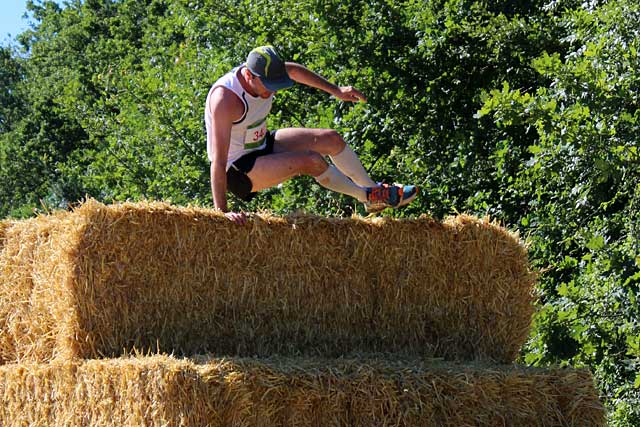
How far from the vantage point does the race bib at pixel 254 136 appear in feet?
20.9

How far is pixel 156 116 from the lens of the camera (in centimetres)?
1306

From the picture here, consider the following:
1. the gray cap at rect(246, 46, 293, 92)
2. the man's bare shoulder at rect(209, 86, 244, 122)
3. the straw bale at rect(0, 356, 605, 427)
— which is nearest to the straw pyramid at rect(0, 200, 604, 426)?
the straw bale at rect(0, 356, 605, 427)

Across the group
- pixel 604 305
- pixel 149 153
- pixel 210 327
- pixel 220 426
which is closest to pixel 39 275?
pixel 210 327

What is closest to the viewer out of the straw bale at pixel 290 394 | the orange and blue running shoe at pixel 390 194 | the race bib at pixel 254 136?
the straw bale at pixel 290 394

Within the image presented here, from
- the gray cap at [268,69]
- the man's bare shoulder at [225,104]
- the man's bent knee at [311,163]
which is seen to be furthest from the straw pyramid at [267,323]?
the gray cap at [268,69]

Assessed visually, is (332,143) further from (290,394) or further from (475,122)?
(475,122)

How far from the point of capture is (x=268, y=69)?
6.14 m

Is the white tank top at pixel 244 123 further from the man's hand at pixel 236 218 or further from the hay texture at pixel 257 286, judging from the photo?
the hay texture at pixel 257 286

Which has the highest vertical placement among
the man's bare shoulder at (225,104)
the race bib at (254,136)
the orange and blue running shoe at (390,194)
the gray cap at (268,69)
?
the gray cap at (268,69)

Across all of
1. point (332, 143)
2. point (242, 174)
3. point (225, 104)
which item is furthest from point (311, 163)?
point (225, 104)

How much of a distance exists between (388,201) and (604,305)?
2.81m

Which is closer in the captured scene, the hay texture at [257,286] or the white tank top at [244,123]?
the hay texture at [257,286]

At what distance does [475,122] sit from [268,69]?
17.2 ft

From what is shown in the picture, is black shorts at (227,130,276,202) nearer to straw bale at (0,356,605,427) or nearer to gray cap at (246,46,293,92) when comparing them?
gray cap at (246,46,293,92)
